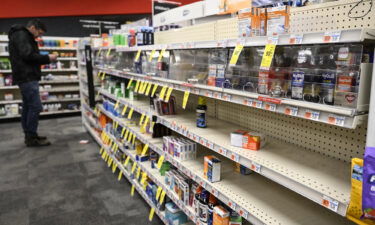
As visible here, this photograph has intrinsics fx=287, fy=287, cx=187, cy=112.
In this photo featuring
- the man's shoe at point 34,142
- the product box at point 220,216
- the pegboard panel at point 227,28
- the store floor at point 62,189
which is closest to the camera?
the product box at point 220,216

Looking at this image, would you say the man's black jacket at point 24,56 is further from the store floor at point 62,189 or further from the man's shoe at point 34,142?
the store floor at point 62,189

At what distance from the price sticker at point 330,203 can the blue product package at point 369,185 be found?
16 cm

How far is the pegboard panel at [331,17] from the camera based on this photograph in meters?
1.45

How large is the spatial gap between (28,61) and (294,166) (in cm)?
492

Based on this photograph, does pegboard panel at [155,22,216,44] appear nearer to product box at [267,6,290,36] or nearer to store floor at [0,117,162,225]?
product box at [267,6,290,36]

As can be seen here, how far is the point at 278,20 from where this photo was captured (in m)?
1.52

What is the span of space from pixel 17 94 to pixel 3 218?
5.68 metres

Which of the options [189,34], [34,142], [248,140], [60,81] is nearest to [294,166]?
[248,140]

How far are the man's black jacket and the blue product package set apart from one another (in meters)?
5.23

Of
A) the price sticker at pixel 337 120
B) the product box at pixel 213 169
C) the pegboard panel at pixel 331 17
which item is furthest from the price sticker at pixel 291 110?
the product box at pixel 213 169

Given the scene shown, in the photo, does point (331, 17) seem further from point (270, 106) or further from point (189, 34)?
point (189, 34)

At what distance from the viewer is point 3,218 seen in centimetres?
308

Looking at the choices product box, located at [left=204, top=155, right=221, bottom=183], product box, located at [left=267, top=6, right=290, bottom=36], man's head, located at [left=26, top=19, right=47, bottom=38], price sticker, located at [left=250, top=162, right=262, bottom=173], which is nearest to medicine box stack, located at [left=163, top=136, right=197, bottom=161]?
product box, located at [left=204, top=155, right=221, bottom=183]

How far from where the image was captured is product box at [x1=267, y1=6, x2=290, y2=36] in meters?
1.51
